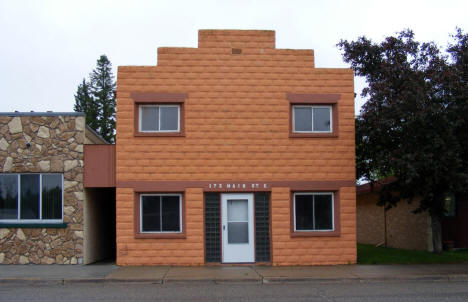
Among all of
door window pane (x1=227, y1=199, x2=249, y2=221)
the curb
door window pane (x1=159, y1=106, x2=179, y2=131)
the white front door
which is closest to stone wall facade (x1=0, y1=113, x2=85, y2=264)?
door window pane (x1=159, y1=106, x2=179, y2=131)

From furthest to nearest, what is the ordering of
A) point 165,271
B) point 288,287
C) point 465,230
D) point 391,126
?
1. point 465,230
2. point 391,126
3. point 165,271
4. point 288,287

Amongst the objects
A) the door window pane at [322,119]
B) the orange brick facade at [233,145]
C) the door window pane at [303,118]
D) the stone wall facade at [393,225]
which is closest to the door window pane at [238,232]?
the orange brick facade at [233,145]

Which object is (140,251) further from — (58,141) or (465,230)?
(465,230)

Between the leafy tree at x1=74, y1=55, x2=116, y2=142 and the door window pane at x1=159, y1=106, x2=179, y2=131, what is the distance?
38197 mm

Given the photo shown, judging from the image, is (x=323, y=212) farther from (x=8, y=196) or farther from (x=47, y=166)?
(x=8, y=196)

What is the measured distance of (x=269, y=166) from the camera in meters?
16.9

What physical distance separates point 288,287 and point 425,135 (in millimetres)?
5945

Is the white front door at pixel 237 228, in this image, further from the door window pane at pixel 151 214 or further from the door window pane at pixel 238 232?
the door window pane at pixel 151 214

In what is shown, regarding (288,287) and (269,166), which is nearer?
(288,287)

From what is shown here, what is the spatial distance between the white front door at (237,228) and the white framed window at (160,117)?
2624 mm

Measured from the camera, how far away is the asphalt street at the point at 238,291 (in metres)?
11.5

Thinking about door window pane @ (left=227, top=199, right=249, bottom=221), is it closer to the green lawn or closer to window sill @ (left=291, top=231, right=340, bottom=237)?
window sill @ (left=291, top=231, right=340, bottom=237)

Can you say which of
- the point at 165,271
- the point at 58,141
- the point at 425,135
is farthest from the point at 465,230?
the point at 58,141

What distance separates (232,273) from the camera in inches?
589
